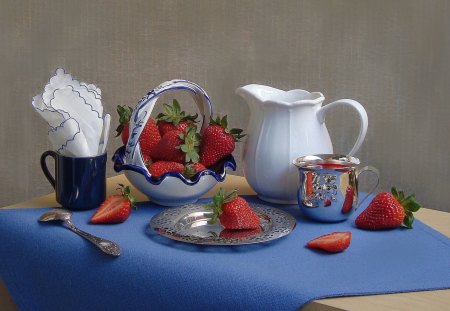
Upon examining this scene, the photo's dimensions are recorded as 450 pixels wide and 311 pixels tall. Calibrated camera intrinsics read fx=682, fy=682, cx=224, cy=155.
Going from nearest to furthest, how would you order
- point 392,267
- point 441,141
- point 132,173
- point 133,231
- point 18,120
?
point 392,267 < point 133,231 < point 132,173 < point 441,141 < point 18,120

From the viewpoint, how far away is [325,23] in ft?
6.66

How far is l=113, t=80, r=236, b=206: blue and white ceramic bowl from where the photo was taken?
123cm

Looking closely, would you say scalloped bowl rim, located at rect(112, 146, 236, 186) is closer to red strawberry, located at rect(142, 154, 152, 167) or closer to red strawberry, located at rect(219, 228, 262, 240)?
red strawberry, located at rect(142, 154, 152, 167)

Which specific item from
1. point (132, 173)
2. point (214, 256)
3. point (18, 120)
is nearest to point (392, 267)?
point (214, 256)

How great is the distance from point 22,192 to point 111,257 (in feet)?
4.08

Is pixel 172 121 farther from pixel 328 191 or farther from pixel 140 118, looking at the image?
pixel 328 191

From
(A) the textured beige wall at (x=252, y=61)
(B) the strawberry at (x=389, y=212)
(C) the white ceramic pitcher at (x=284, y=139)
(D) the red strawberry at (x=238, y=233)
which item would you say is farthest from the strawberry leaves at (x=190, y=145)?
(A) the textured beige wall at (x=252, y=61)

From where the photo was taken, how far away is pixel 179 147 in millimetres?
1281

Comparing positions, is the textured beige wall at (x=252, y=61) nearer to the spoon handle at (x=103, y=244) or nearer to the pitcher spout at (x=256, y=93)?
the pitcher spout at (x=256, y=93)

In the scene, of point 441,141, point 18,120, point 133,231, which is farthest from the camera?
point 18,120

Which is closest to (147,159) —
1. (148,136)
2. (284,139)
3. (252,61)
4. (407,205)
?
(148,136)

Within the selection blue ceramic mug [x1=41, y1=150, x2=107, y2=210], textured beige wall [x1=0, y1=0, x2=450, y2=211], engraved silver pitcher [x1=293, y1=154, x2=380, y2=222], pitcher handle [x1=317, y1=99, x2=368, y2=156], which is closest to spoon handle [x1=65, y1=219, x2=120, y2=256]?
blue ceramic mug [x1=41, y1=150, x2=107, y2=210]

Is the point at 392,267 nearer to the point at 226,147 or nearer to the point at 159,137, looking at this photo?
the point at 226,147

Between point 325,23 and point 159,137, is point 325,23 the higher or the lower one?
the higher one
